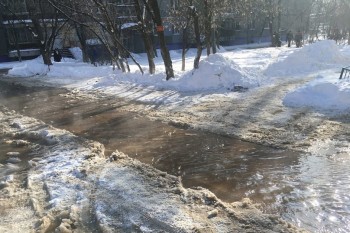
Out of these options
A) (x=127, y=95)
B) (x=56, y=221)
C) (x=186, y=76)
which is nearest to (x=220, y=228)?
(x=56, y=221)

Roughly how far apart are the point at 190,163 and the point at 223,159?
0.54 m

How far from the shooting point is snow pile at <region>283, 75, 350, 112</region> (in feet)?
28.5

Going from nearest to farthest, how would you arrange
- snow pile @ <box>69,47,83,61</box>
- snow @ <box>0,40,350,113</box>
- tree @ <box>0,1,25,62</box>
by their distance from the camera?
1. snow @ <box>0,40,350,113</box>
2. tree @ <box>0,1,25,62</box>
3. snow pile @ <box>69,47,83,61</box>

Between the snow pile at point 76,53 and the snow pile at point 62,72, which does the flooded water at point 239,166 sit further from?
the snow pile at point 76,53

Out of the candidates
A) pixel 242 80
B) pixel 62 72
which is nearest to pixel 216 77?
pixel 242 80

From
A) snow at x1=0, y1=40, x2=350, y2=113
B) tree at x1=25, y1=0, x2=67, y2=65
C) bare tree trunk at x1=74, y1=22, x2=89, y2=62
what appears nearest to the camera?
snow at x1=0, y1=40, x2=350, y2=113

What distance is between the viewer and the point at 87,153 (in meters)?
6.75

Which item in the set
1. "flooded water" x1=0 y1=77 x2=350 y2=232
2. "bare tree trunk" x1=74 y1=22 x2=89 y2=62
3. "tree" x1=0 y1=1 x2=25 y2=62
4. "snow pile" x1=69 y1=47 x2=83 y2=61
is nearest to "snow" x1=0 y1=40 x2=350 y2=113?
"flooded water" x1=0 y1=77 x2=350 y2=232

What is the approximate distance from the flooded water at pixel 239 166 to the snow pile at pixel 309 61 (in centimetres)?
759

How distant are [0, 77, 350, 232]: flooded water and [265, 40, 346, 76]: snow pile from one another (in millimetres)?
7588

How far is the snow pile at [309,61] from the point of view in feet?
48.7

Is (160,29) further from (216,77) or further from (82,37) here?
(82,37)

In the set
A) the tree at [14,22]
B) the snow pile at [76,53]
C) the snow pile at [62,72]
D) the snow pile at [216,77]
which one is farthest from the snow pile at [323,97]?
the tree at [14,22]

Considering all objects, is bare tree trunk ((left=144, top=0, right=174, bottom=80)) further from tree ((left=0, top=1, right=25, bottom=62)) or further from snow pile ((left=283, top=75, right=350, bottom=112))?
tree ((left=0, top=1, right=25, bottom=62))
